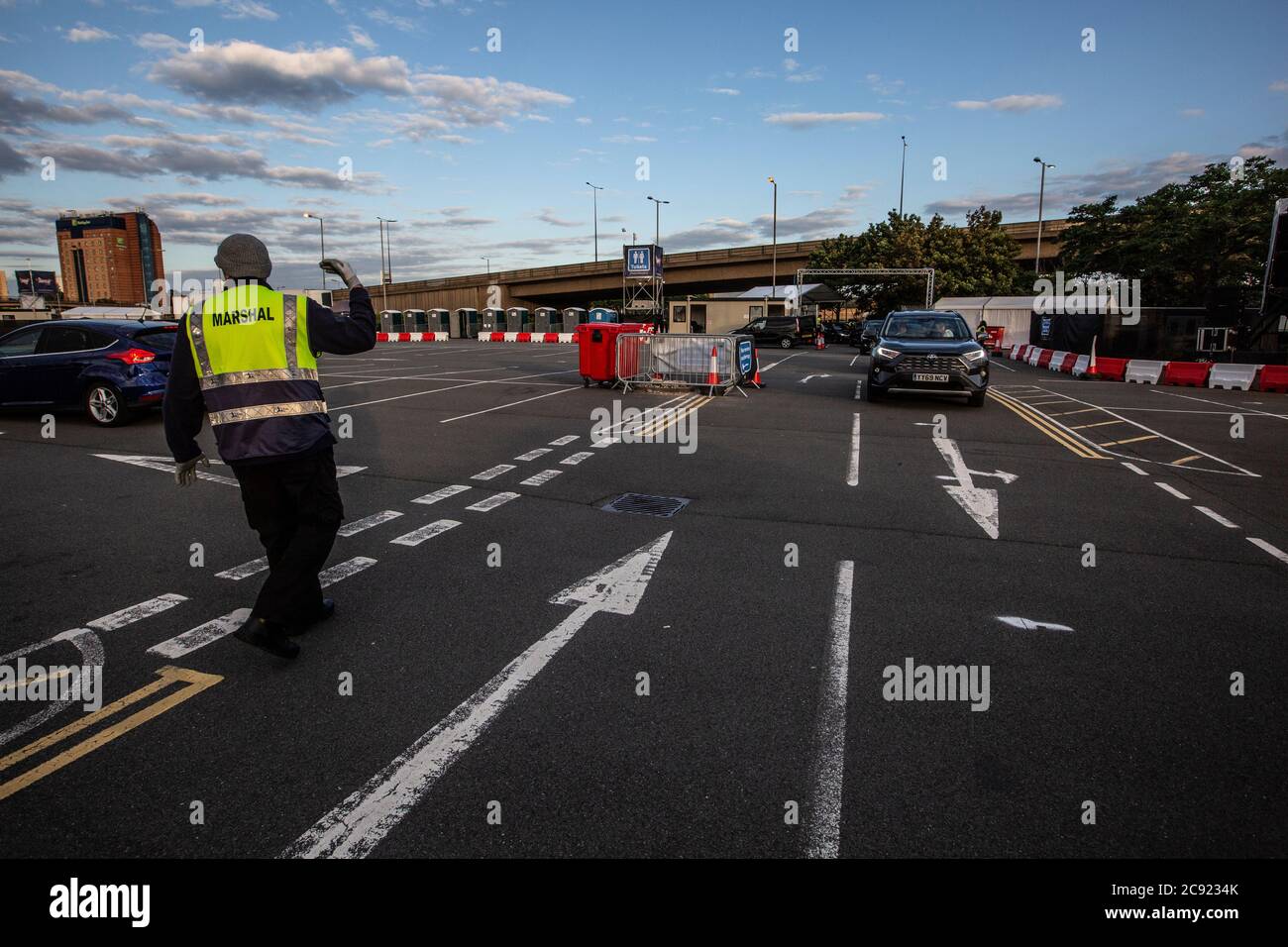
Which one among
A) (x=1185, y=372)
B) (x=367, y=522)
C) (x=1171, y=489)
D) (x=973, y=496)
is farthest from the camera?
(x=1185, y=372)

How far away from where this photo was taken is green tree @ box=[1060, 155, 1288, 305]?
30.8 m

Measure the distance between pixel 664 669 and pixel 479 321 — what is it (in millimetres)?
66163

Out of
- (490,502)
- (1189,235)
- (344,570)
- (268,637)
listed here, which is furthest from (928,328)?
(1189,235)

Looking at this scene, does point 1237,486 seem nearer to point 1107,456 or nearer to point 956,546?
point 1107,456

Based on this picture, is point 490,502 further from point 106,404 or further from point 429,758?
point 106,404

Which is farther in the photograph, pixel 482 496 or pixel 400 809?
pixel 482 496

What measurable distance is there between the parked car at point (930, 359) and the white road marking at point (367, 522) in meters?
10.5

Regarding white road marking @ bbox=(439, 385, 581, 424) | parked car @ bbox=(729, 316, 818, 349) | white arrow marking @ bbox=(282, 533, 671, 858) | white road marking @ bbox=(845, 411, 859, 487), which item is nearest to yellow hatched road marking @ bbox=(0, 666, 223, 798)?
white arrow marking @ bbox=(282, 533, 671, 858)

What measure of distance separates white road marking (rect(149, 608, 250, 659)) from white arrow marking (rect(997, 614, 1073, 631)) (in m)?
4.44

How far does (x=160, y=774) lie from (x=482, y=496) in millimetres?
4524

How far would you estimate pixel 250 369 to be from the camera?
12.3ft

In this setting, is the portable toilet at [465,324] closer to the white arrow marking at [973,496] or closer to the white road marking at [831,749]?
the white arrow marking at [973,496]

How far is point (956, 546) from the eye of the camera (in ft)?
19.1
